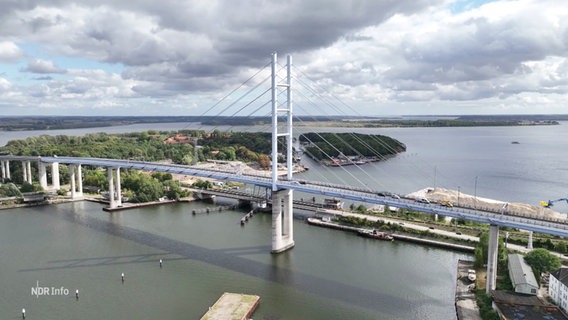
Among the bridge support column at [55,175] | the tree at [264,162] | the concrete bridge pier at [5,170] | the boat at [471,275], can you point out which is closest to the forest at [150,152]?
the tree at [264,162]

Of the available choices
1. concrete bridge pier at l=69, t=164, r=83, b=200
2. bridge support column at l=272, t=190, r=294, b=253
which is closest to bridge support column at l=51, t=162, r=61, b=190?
concrete bridge pier at l=69, t=164, r=83, b=200

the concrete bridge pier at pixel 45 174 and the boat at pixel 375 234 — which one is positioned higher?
the concrete bridge pier at pixel 45 174

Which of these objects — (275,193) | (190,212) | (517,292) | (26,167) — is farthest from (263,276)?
(26,167)

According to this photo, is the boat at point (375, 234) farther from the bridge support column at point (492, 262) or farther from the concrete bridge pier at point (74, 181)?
the concrete bridge pier at point (74, 181)

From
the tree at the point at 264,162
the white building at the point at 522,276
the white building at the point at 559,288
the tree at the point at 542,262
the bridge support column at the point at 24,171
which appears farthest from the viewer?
the tree at the point at 264,162

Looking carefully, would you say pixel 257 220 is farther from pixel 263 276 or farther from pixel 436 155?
pixel 436 155

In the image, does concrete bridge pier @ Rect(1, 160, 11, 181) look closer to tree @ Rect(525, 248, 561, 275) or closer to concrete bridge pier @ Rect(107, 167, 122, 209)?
concrete bridge pier @ Rect(107, 167, 122, 209)
